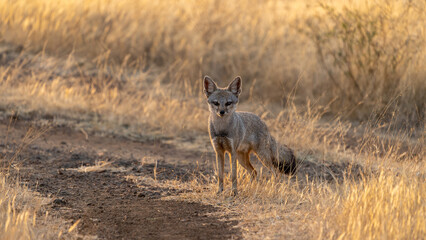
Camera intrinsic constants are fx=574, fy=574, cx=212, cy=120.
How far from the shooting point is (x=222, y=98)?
6324mm

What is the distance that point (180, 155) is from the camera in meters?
9.18

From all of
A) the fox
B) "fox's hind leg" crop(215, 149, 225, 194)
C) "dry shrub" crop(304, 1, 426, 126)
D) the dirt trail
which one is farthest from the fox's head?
"dry shrub" crop(304, 1, 426, 126)

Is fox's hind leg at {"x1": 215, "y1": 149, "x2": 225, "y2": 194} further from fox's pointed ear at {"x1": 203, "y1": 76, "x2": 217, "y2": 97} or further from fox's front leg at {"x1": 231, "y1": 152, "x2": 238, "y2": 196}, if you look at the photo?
fox's pointed ear at {"x1": 203, "y1": 76, "x2": 217, "y2": 97}

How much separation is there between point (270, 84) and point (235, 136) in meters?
7.01

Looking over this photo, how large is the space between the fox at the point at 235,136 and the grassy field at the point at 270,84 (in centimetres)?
26

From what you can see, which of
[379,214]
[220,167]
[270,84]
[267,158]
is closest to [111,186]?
[220,167]

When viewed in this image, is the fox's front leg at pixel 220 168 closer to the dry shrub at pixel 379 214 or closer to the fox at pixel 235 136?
the fox at pixel 235 136

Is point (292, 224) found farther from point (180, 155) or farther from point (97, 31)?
point (97, 31)

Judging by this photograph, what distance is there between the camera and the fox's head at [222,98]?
6199 mm

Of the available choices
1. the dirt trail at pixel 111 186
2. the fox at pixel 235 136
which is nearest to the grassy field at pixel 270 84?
the fox at pixel 235 136

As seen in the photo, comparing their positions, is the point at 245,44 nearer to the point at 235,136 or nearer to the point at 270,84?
the point at 270,84

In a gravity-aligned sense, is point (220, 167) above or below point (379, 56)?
below

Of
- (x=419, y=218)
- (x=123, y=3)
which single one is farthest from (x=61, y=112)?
(x=419, y=218)

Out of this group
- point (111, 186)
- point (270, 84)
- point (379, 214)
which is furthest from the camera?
point (270, 84)
